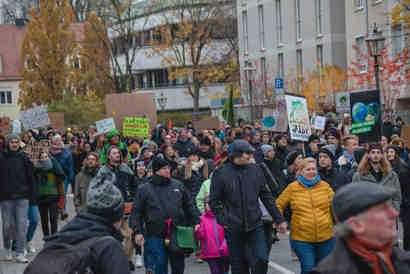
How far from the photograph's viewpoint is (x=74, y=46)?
46.2 m

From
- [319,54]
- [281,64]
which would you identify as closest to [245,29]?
[281,64]

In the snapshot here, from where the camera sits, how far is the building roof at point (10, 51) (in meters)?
73.1

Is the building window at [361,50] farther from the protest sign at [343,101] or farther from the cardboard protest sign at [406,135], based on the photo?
the cardboard protest sign at [406,135]

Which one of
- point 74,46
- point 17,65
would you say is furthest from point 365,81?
point 17,65

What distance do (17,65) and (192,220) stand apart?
68.1 m

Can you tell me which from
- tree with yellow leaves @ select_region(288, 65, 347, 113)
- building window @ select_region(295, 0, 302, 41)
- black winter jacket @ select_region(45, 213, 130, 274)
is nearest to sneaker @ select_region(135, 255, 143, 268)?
black winter jacket @ select_region(45, 213, 130, 274)

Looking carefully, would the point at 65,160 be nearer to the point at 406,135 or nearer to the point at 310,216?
the point at 406,135

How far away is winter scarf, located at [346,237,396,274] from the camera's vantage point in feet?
10.8

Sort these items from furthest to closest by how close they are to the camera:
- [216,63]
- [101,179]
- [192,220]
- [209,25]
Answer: [216,63] < [209,25] < [192,220] < [101,179]

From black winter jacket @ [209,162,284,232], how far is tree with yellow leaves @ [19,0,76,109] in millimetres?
37724

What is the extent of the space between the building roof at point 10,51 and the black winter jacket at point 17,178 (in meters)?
63.7

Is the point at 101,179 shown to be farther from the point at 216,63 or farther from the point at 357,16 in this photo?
the point at 216,63

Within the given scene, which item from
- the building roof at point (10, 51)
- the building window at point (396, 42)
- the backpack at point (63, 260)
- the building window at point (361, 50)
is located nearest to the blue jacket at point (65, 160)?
the backpack at point (63, 260)

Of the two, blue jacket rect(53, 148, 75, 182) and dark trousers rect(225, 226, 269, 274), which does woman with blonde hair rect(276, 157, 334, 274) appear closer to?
dark trousers rect(225, 226, 269, 274)
